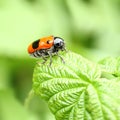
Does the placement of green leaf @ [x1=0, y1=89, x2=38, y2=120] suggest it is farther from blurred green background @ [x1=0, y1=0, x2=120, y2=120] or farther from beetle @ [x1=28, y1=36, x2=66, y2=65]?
beetle @ [x1=28, y1=36, x2=66, y2=65]

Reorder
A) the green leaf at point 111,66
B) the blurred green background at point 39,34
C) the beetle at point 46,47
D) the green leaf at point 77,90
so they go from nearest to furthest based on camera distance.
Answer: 1. the green leaf at point 77,90
2. the green leaf at point 111,66
3. the beetle at point 46,47
4. the blurred green background at point 39,34

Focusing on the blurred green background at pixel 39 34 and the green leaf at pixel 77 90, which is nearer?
the green leaf at pixel 77 90

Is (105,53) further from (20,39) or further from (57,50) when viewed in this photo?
(57,50)

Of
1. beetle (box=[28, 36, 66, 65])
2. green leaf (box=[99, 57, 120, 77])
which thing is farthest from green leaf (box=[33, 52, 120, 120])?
beetle (box=[28, 36, 66, 65])

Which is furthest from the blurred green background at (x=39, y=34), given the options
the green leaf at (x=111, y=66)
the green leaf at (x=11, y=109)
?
the green leaf at (x=111, y=66)

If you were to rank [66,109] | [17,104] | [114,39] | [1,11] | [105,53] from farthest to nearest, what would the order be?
[114,39] < [105,53] < [1,11] < [17,104] < [66,109]

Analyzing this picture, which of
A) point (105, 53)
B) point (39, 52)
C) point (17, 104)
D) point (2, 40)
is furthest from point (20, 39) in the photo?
point (39, 52)

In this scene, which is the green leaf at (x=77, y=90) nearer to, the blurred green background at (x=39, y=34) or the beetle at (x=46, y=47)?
the beetle at (x=46, y=47)
